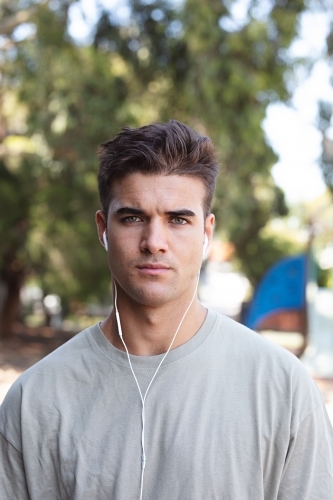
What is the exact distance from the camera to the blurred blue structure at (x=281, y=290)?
1466 cm

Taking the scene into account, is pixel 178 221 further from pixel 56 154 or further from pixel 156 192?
pixel 56 154

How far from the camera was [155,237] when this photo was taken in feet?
6.32

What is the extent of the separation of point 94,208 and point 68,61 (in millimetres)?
4441

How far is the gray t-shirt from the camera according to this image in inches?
72.1

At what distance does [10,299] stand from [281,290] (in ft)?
29.2

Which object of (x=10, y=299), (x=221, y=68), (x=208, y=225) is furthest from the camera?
(x=10, y=299)

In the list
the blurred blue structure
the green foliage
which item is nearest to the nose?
the green foliage

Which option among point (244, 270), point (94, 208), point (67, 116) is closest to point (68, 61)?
point (67, 116)

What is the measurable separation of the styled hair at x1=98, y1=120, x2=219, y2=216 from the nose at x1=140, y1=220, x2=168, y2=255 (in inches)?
6.5

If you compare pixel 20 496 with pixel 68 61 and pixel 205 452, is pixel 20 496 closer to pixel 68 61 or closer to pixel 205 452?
pixel 205 452

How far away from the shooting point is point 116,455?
188 centimetres

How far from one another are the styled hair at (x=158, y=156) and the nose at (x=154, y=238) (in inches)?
6.5

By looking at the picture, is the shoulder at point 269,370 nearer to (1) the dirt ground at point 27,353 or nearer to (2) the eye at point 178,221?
(2) the eye at point 178,221

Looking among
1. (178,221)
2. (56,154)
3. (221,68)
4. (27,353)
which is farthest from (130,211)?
(27,353)
